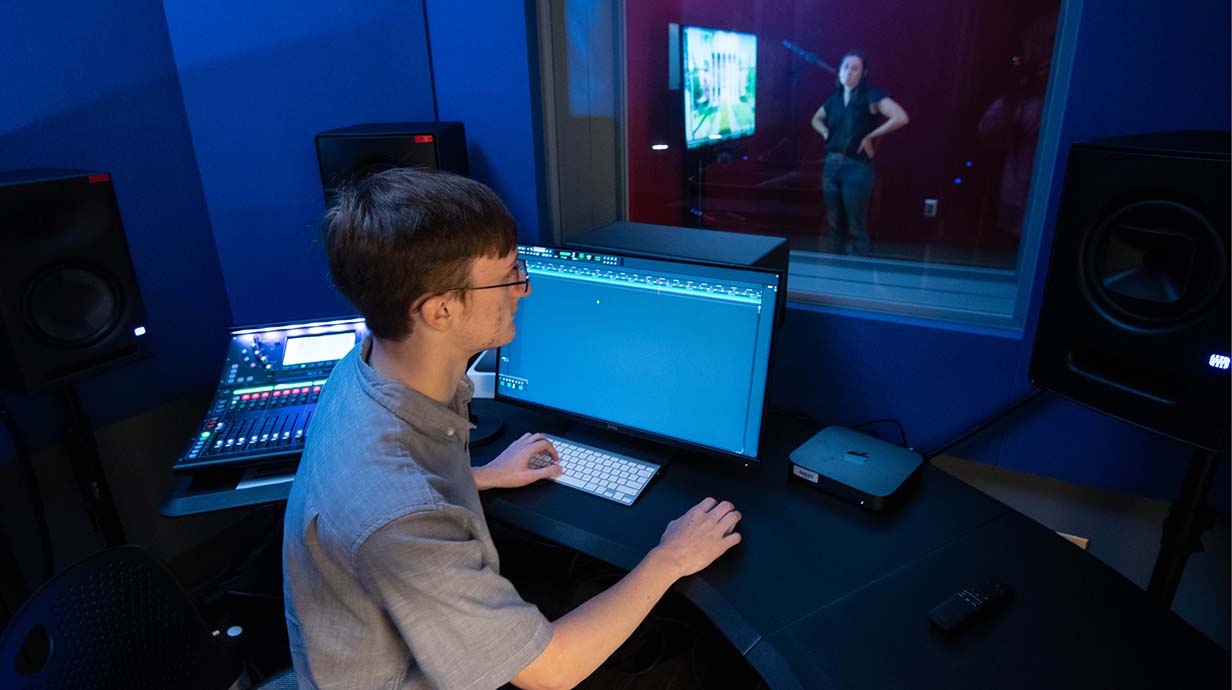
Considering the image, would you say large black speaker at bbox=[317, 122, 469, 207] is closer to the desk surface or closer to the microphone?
the desk surface

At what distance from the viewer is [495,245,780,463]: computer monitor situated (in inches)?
53.4

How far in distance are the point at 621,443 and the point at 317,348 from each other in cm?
90

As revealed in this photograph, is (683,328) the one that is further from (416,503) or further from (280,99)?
(280,99)

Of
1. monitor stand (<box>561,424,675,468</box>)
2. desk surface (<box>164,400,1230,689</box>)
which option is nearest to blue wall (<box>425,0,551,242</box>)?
monitor stand (<box>561,424,675,468</box>)

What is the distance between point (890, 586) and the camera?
113 cm

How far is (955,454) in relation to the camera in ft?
5.34

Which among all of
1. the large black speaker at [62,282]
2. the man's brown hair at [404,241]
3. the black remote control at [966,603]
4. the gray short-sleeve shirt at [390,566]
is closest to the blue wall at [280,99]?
the large black speaker at [62,282]

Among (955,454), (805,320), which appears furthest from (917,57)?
(955,454)

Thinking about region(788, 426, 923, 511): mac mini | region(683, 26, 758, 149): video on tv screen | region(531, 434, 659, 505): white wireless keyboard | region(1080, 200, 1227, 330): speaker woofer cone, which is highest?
region(683, 26, 758, 149): video on tv screen

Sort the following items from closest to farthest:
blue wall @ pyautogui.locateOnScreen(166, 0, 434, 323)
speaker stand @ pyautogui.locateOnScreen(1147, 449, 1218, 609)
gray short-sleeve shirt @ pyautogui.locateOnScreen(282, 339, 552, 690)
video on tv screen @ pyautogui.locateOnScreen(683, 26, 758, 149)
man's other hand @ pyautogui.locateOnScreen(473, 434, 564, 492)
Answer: gray short-sleeve shirt @ pyautogui.locateOnScreen(282, 339, 552, 690) < speaker stand @ pyautogui.locateOnScreen(1147, 449, 1218, 609) < man's other hand @ pyautogui.locateOnScreen(473, 434, 564, 492) < blue wall @ pyautogui.locateOnScreen(166, 0, 434, 323) < video on tv screen @ pyautogui.locateOnScreen(683, 26, 758, 149)

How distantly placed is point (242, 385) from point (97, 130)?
0.88m

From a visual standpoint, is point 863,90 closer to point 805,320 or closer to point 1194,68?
point 805,320

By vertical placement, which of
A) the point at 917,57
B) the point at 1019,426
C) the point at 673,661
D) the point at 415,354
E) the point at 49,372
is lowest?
the point at 673,661

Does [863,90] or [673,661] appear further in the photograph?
[863,90]
